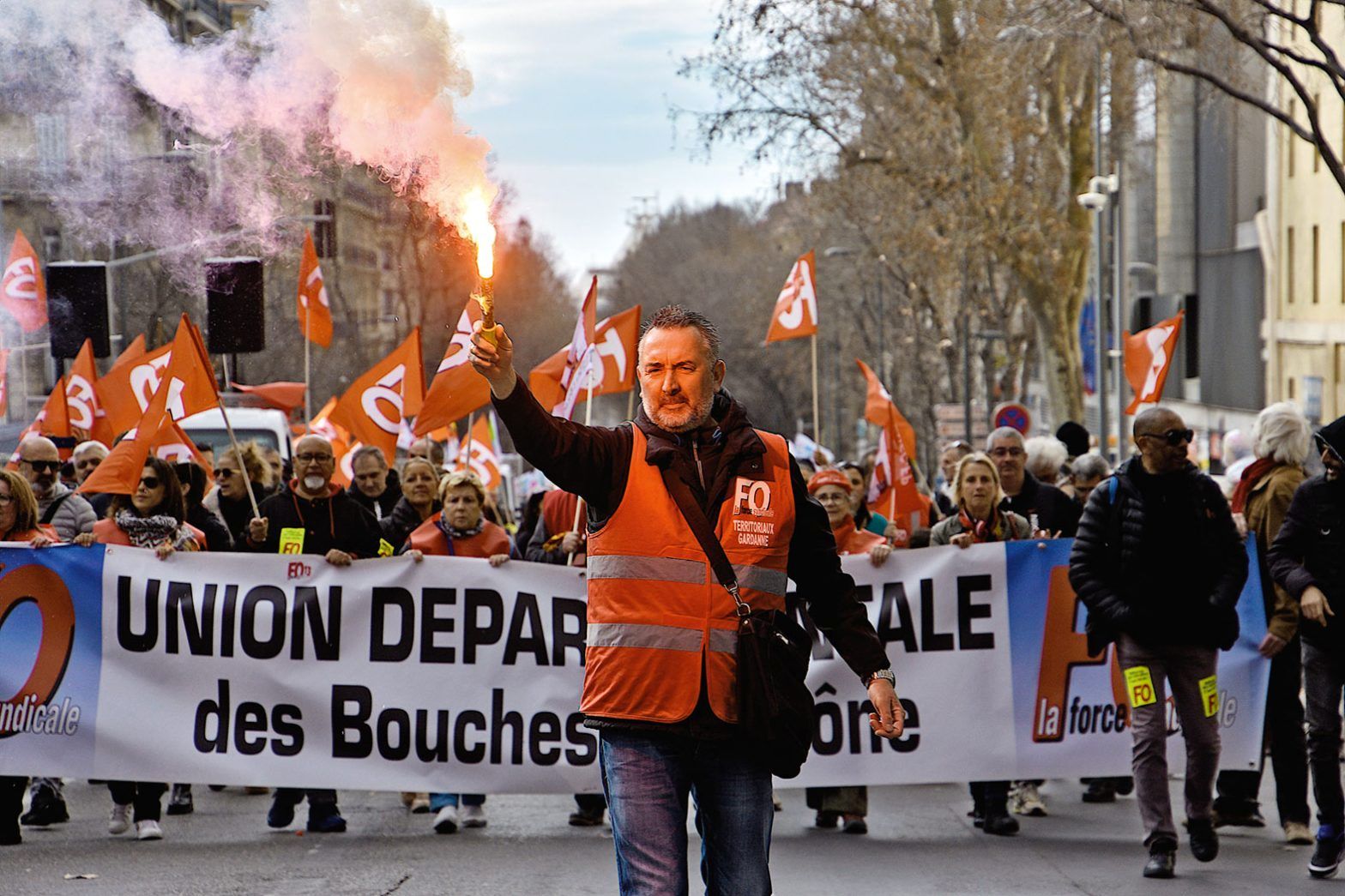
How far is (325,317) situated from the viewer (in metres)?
14.7

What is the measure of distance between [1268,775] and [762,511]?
751cm

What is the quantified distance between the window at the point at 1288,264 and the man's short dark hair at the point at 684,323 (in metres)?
35.8

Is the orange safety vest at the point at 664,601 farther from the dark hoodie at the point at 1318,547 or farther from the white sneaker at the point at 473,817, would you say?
the white sneaker at the point at 473,817

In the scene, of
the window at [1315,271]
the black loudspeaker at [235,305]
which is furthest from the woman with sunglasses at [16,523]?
the window at [1315,271]

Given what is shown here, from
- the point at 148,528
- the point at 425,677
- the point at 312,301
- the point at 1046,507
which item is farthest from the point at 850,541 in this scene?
the point at 312,301

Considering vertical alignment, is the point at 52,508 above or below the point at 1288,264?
below

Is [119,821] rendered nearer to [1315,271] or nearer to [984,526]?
[984,526]

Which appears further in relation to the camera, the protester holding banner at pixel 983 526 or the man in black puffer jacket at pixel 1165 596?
the protester holding banner at pixel 983 526

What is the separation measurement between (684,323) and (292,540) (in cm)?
552

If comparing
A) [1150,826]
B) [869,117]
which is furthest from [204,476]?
[869,117]

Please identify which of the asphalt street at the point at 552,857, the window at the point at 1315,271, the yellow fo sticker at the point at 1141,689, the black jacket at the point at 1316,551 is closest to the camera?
the black jacket at the point at 1316,551

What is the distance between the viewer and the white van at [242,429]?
18.3 metres

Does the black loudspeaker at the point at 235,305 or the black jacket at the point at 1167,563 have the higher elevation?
the black loudspeaker at the point at 235,305

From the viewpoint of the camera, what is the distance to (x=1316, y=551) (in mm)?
7711
